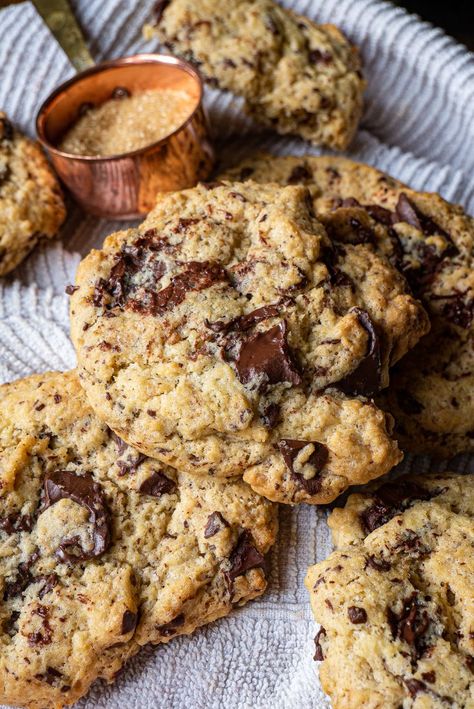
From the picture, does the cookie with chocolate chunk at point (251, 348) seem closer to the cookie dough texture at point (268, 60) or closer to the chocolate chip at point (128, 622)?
the chocolate chip at point (128, 622)

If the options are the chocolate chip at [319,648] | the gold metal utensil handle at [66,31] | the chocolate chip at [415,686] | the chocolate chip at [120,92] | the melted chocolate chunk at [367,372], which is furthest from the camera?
the gold metal utensil handle at [66,31]

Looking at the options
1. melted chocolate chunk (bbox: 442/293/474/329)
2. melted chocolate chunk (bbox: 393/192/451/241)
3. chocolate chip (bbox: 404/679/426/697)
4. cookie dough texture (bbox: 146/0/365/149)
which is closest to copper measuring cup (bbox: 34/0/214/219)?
cookie dough texture (bbox: 146/0/365/149)

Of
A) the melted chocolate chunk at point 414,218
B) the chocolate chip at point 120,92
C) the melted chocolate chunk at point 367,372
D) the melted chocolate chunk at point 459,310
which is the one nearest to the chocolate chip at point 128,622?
the melted chocolate chunk at point 367,372

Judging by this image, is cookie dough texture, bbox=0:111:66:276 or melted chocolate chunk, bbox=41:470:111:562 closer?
melted chocolate chunk, bbox=41:470:111:562

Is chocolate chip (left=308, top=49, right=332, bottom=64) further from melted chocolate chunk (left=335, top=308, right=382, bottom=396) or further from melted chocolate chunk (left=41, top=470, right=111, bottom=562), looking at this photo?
melted chocolate chunk (left=41, top=470, right=111, bottom=562)

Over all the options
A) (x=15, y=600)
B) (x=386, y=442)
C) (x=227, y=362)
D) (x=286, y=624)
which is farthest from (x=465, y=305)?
(x=15, y=600)

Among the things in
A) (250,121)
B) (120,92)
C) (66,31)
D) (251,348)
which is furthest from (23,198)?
(251,348)
